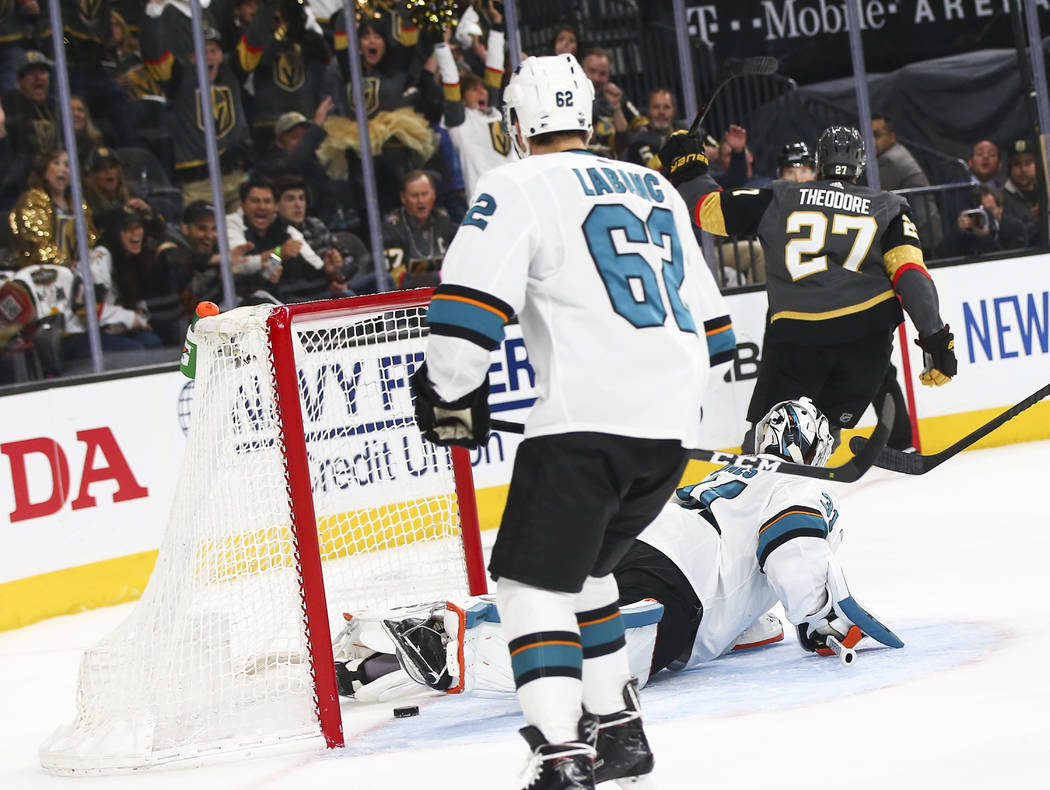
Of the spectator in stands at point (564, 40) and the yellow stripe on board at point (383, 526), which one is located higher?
the spectator in stands at point (564, 40)

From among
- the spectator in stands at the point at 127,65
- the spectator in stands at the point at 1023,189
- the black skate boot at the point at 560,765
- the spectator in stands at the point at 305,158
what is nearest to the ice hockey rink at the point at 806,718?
the black skate boot at the point at 560,765

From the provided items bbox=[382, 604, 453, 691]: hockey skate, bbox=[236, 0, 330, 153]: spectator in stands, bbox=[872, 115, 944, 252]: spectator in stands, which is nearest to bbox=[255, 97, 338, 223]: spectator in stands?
bbox=[236, 0, 330, 153]: spectator in stands

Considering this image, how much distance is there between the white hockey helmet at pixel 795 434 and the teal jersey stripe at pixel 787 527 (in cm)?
23

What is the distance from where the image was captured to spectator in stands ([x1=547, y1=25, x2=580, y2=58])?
20.7 ft

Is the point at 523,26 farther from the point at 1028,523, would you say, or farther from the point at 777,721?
the point at 777,721

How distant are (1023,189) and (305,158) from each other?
3.35 meters

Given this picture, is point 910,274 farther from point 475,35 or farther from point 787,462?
point 475,35

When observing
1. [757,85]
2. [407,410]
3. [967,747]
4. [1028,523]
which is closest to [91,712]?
[407,410]

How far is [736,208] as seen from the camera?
12.7ft

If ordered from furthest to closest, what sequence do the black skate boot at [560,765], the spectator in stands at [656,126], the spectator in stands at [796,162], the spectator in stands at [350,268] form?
the spectator in stands at [656,126] < the spectator in stands at [350,268] < the spectator in stands at [796,162] < the black skate boot at [560,765]

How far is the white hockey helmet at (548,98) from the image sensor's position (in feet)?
6.82

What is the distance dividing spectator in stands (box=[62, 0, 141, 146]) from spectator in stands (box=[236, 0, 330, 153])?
51 centimetres

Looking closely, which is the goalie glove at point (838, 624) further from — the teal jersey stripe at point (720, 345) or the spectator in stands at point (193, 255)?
the spectator in stands at point (193, 255)

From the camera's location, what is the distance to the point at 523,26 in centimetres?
622
